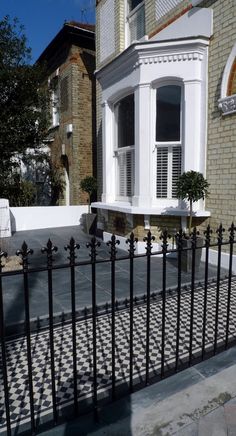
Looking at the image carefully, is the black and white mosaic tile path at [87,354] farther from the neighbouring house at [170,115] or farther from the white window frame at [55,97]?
the white window frame at [55,97]

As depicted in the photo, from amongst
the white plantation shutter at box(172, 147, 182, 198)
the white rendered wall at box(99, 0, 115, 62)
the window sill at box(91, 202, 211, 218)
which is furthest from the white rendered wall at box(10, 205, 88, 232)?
the white plantation shutter at box(172, 147, 182, 198)

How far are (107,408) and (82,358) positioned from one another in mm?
753

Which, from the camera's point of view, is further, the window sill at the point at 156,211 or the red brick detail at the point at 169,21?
the red brick detail at the point at 169,21

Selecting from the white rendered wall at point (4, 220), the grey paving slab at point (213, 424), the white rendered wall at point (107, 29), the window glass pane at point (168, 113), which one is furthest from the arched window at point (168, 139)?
the grey paving slab at point (213, 424)

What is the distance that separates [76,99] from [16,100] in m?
2.25

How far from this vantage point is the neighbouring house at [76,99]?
1131 cm

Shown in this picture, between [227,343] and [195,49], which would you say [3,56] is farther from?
[227,343]

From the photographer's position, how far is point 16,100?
10000mm

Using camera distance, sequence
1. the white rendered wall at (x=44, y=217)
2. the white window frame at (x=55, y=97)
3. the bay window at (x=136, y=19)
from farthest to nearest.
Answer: the white window frame at (x=55, y=97) → the white rendered wall at (x=44, y=217) → the bay window at (x=136, y=19)

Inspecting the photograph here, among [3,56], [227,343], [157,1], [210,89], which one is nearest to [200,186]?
[210,89]

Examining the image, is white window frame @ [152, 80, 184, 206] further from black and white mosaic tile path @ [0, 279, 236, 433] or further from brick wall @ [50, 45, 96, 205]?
brick wall @ [50, 45, 96, 205]

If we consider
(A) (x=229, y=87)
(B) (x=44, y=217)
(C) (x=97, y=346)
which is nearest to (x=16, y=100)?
(B) (x=44, y=217)

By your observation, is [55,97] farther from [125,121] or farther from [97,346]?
[97,346]

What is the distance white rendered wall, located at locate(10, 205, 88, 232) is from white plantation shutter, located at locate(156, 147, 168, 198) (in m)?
5.19
